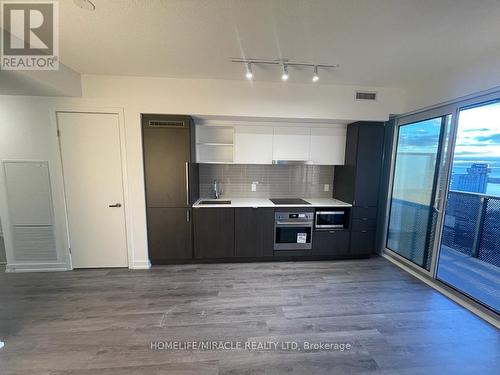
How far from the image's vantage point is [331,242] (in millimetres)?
3379

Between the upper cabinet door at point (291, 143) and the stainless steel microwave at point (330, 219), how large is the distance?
3.08 ft

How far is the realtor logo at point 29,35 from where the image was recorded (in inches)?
63.5

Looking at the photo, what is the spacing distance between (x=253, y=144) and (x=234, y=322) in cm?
240

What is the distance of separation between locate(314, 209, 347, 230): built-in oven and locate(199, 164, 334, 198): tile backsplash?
1.97ft

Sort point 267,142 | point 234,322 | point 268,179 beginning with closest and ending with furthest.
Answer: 1. point 234,322
2. point 267,142
3. point 268,179

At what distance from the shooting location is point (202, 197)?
3730mm

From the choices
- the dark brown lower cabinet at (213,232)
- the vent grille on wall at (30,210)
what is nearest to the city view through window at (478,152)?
the dark brown lower cabinet at (213,232)

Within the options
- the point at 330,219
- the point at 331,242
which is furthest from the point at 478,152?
the point at 331,242

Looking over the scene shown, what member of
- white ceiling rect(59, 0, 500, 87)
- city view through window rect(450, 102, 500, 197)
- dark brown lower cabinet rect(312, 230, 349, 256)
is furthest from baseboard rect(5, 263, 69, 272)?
city view through window rect(450, 102, 500, 197)

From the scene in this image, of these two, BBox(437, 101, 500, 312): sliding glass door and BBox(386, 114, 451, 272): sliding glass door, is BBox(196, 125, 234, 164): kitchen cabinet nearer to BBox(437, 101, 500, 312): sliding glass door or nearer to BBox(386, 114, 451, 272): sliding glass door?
BBox(386, 114, 451, 272): sliding glass door

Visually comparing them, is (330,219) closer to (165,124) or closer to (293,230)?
(293,230)

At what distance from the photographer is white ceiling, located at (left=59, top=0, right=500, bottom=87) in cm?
155

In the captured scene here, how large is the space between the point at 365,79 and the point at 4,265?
584cm

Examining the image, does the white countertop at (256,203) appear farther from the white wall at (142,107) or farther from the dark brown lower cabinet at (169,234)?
the white wall at (142,107)
